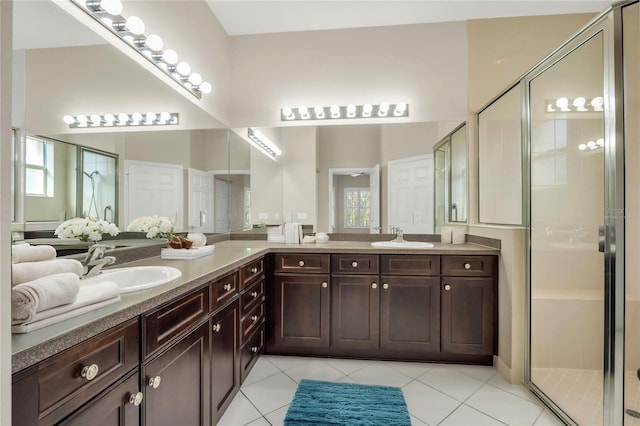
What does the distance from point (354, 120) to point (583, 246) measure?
1979mm

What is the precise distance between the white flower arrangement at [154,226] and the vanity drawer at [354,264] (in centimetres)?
119

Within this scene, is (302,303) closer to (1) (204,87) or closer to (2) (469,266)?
(2) (469,266)

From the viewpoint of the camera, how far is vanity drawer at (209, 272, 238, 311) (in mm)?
1525

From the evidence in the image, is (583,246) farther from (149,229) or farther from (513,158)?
(149,229)

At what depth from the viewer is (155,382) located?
3.48ft

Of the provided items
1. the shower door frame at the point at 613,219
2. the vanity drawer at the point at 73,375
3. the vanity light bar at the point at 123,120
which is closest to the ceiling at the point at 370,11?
the vanity light bar at the point at 123,120

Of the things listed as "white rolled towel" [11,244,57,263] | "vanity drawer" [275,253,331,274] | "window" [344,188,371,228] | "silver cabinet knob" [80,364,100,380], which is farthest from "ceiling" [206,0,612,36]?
"silver cabinet knob" [80,364,100,380]

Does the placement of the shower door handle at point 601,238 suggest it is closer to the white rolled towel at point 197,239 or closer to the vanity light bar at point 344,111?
the vanity light bar at point 344,111

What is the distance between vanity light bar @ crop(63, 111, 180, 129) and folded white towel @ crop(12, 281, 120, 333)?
930 millimetres

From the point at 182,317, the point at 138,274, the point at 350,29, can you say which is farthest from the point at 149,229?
the point at 350,29

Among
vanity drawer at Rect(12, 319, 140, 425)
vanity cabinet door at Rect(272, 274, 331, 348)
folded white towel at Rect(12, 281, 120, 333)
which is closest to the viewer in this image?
vanity drawer at Rect(12, 319, 140, 425)

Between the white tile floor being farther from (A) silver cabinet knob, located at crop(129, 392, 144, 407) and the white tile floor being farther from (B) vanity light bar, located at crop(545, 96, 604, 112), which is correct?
(B) vanity light bar, located at crop(545, 96, 604, 112)

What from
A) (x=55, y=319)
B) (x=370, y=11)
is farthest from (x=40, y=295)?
(x=370, y=11)

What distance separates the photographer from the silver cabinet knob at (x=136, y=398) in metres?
0.96
